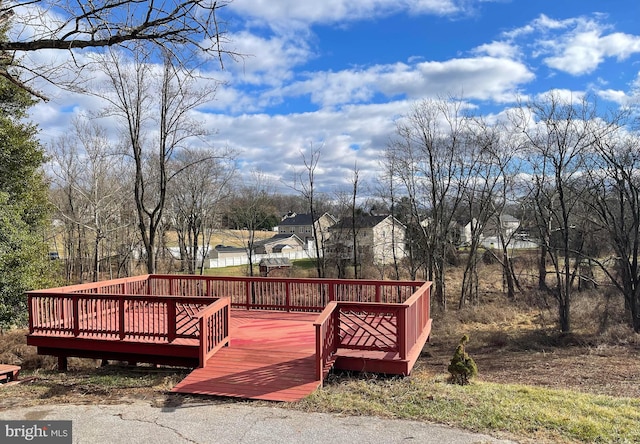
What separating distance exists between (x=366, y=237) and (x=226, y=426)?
3273cm

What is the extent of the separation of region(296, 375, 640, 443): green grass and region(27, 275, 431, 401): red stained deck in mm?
446

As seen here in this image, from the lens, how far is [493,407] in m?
4.95

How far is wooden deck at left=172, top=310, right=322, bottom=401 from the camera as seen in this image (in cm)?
558

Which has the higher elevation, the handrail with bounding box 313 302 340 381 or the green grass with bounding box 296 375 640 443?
the handrail with bounding box 313 302 340 381

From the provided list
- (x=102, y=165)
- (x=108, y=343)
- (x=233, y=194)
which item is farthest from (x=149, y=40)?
(x=233, y=194)

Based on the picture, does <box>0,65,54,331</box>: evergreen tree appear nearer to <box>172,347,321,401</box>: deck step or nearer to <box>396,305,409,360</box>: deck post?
<box>172,347,321,401</box>: deck step

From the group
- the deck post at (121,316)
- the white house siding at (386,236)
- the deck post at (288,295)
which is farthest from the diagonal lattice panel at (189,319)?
the white house siding at (386,236)

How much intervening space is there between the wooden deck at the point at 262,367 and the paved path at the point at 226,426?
1.42 ft

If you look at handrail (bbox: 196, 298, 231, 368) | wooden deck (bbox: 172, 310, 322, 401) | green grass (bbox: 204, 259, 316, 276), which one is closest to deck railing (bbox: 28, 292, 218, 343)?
handrail (bbox: 196, 298, 231, 368)

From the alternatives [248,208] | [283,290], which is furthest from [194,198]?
[283,290]

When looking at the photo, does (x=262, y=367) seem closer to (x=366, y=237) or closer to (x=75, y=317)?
(x=75, y=317)

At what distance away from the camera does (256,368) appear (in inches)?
247

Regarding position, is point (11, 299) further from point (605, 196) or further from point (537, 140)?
point (605, 196)

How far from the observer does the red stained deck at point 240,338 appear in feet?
19.5
